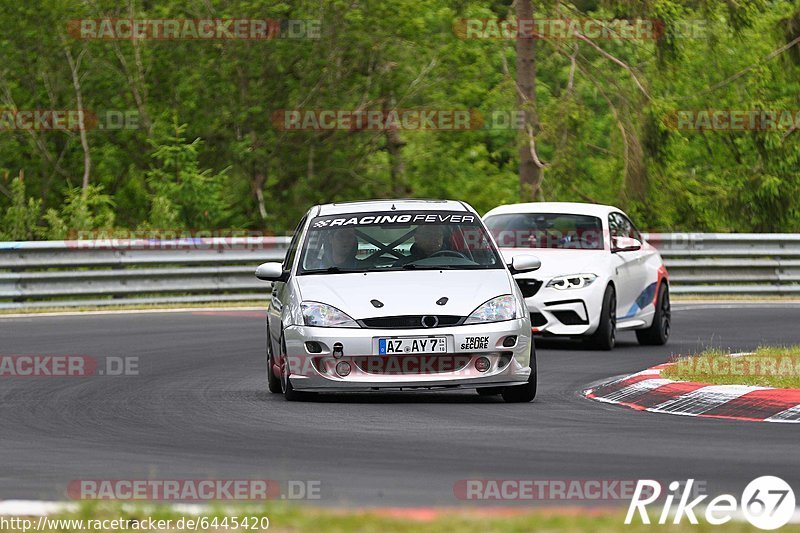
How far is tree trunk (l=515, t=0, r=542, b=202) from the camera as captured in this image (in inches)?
1257

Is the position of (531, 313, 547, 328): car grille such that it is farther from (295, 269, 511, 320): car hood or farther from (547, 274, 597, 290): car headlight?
(295, 269, 511, 320): car hood

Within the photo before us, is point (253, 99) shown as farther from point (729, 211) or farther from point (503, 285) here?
point (503, 285)

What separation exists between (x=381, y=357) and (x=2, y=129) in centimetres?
2409

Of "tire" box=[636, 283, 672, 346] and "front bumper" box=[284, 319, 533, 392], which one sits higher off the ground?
"front bumper" box=[284, 319, 533, 392]

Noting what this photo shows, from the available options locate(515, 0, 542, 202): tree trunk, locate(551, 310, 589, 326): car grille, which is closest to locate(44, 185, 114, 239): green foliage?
locate(515, 0, 542, 202): tree trunk

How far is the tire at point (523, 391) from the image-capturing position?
1192 cm

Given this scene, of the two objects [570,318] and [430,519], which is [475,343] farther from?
[570,318]

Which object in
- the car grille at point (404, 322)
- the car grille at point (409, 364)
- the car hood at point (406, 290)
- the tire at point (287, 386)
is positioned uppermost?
the car hood at point (406, 290)

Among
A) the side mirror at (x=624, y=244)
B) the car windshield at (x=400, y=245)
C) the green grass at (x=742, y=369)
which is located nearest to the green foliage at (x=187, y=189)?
the side mirror at (x=624, y=244)

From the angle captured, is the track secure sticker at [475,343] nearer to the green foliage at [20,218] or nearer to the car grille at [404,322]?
the car grille at [404,322]

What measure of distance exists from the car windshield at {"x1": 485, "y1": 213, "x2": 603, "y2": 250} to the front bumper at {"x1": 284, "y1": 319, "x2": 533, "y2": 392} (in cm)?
630

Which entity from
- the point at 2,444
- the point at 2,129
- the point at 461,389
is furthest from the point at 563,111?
the point at 2,444

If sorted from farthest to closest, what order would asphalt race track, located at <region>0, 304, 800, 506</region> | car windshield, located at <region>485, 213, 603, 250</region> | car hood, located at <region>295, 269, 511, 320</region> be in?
car windshield, located at <region>485, 213, 603, 250</region>
car hood, located at <region>295, 269, 511, 320</region>
asphalt race track, located at <region>0, 304, 800, 506</region>

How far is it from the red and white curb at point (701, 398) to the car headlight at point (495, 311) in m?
1.01
